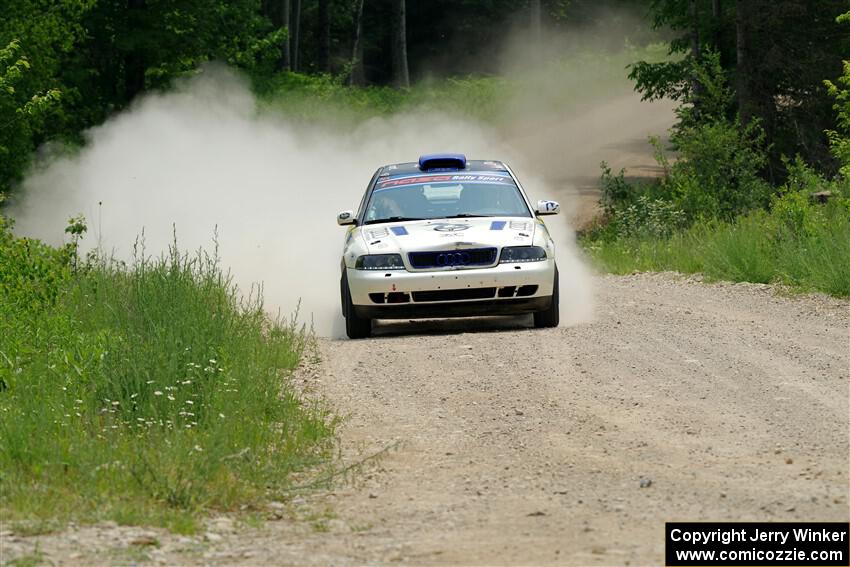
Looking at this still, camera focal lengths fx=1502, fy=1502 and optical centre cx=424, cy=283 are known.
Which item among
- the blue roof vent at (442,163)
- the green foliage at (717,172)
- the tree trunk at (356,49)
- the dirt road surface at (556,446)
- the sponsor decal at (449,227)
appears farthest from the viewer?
the tree trunk at (356,49)

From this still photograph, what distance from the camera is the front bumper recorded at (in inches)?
556

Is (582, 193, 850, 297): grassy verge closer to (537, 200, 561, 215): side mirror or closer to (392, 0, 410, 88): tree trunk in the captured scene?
(537, 200, 561, 215): side mirror

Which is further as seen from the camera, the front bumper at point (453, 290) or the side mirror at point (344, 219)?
the side mirror at point (344, 219)

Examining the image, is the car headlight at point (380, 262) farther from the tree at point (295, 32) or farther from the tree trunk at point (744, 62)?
the tree at point (295, 32)

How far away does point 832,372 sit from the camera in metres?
11.0

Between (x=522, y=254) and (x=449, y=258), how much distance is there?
2.32 ft

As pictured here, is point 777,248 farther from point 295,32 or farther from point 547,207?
point 295,32

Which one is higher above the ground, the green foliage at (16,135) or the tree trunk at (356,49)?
the tree trunk at (356,49)

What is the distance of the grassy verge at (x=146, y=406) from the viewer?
7.70m

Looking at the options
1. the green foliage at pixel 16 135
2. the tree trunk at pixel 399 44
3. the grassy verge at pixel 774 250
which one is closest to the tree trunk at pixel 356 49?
the tree trunk at pixel 399 44

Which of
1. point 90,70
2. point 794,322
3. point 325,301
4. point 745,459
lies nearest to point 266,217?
point 325,301

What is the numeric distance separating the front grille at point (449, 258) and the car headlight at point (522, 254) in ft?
0.41

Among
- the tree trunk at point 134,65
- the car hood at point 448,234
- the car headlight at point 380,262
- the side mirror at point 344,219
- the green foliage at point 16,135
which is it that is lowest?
the car headlight at point 380,262

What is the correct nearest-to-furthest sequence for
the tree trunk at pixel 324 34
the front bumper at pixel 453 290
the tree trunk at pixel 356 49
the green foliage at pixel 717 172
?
the front bumper at pixel 453 290, the green foliage at pixel 717 172, the tree trunk at pixel 324 34, the tree trunk at pixel 356 49
